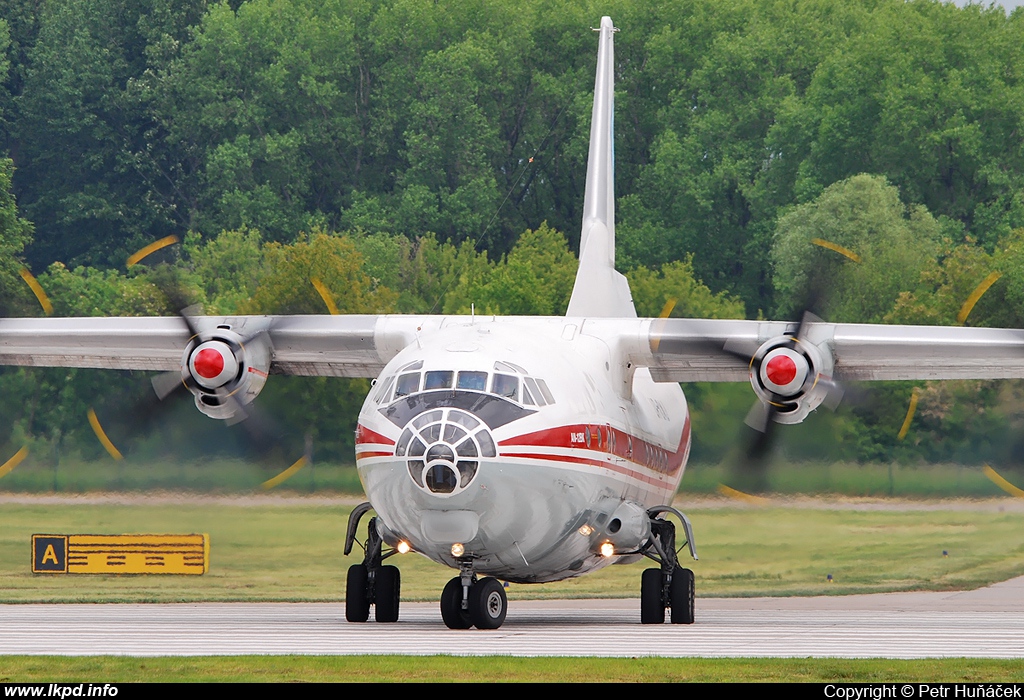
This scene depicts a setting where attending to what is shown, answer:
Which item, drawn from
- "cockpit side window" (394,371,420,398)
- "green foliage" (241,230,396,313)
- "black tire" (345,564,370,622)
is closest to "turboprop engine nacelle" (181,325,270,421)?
"black tire" (345,564,370,622)

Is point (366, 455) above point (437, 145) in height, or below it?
below

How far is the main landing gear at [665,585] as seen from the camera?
2233 centimetres

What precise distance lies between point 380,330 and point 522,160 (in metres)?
45.8

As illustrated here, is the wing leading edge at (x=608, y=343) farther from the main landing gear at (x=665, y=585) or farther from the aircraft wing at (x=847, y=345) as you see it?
the main landing gear at (x=665, y=585)

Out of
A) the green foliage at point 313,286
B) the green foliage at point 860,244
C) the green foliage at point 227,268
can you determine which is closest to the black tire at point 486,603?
the green foliage at point 313,286

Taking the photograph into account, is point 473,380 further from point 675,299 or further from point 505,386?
point 675,299

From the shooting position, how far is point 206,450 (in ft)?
103

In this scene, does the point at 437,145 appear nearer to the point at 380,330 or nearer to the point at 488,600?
the point at 380,330

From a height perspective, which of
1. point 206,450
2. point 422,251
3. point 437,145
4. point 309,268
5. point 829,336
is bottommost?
point 829,336

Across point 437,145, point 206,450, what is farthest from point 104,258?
point 206,450

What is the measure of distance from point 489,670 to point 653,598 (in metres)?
7.66

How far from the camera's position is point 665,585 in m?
22.4

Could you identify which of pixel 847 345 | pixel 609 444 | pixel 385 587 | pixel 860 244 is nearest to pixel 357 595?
pixel 385 587

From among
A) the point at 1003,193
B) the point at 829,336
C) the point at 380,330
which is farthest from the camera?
the point at 1003,193
